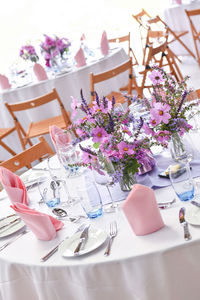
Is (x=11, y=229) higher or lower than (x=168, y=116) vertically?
lower

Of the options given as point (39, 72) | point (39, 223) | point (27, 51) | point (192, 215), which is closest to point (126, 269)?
point (192, 215)

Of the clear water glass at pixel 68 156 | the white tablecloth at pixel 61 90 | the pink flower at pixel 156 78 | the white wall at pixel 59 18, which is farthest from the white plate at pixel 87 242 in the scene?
the white wall at pixel 59 18

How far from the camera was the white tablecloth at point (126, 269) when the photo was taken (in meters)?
Result: 1.36

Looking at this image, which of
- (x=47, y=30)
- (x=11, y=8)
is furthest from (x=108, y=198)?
(x=11, y=8)

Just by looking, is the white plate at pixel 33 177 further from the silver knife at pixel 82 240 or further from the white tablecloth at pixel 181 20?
the white tablecloth at pixel 181 20

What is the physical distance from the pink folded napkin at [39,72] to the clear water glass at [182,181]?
3.16m

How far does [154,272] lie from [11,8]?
11.3m

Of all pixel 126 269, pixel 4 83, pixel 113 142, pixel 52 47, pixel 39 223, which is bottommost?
pixel 126 269

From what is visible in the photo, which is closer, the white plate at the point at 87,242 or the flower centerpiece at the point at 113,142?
the white plate at the point at 87,242

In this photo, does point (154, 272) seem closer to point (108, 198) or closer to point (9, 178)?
point (108, 198)

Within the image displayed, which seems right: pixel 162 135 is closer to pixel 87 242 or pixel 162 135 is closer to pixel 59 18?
pixel 87 242

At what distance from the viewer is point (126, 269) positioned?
4.54ft

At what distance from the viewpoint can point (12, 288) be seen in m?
1.67

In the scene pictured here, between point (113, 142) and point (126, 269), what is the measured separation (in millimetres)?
511
